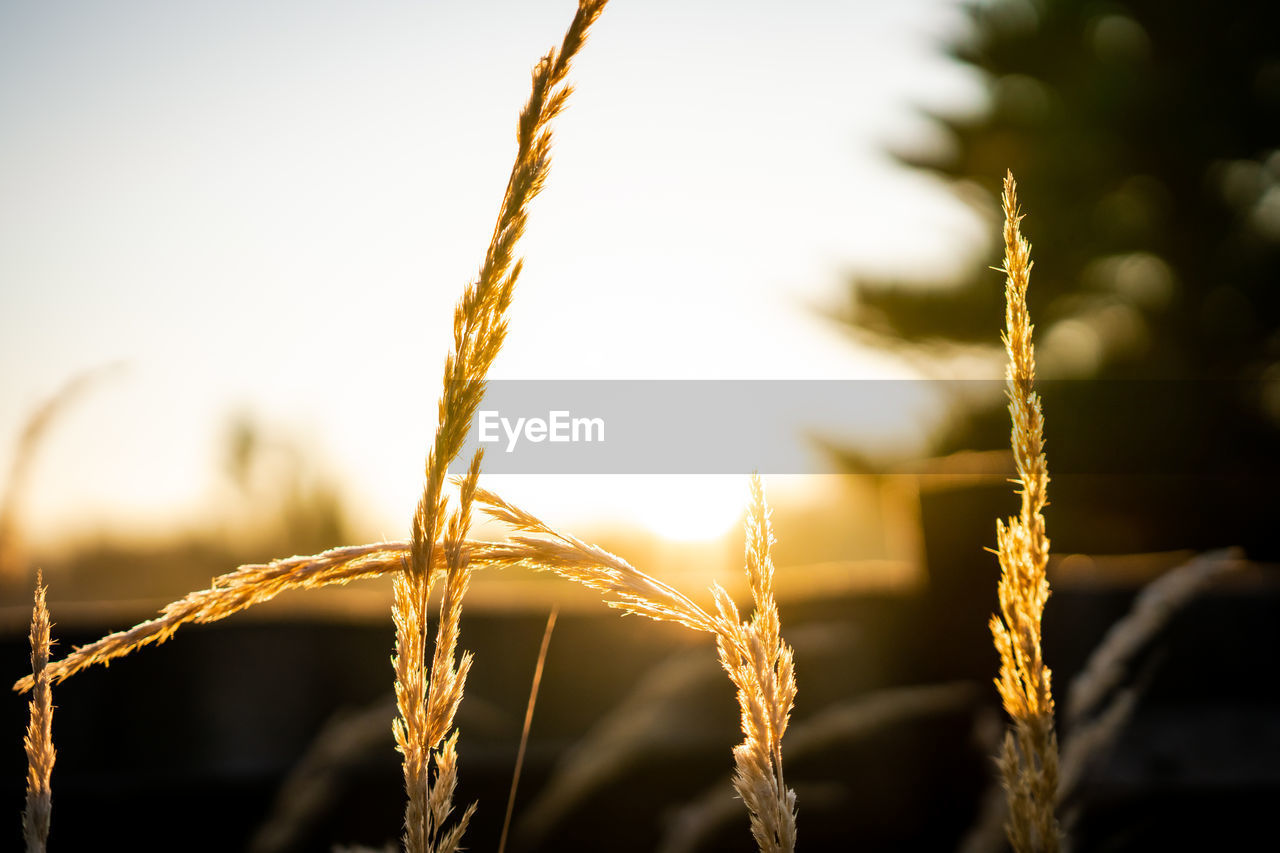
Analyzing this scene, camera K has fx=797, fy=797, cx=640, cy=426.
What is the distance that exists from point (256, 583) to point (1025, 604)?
0.91 metres

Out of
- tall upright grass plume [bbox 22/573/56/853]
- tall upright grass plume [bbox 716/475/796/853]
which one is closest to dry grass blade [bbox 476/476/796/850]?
tall upright grass plume [bbox 716/475/796/853]

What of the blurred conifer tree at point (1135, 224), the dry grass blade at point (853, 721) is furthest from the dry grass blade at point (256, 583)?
the blurred conifer tree at point (1135, 224)

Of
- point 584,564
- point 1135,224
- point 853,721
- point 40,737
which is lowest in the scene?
point 853,721

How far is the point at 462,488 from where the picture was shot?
3.03ft

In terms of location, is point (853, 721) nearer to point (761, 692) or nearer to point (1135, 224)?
point (761, 692)

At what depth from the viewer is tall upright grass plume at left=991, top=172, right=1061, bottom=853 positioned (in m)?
0.90

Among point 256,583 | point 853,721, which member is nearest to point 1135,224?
point 853,721

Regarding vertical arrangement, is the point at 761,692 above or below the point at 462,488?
below

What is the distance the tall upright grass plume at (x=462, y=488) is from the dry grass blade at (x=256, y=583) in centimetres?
3

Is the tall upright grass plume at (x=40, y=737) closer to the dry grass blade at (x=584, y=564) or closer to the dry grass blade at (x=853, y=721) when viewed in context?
the dry grass blade at (x=584, y=564)

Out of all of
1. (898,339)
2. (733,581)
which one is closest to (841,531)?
(898,339)

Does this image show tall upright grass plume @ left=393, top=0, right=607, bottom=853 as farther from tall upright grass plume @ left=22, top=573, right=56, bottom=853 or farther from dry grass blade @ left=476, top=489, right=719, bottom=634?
tall upright grass plume @ left=22, top=573, right=56, bottom=853

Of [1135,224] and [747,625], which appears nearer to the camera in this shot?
[747,625]

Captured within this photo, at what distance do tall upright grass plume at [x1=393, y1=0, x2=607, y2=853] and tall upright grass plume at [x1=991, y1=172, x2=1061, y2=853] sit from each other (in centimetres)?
55
